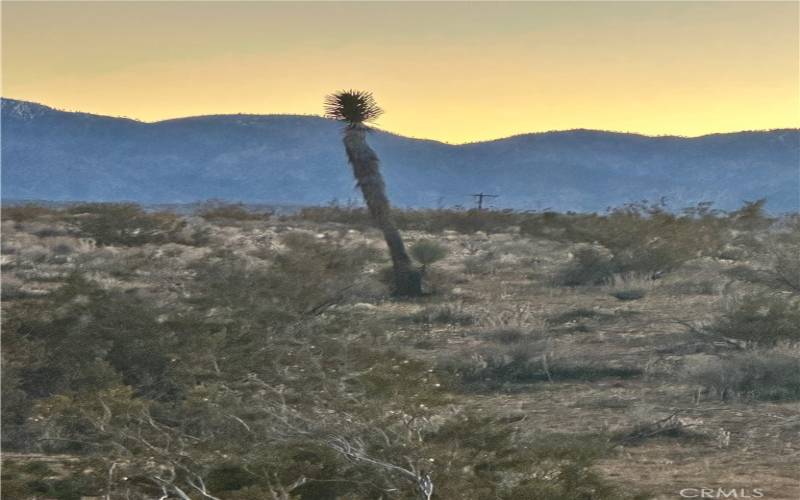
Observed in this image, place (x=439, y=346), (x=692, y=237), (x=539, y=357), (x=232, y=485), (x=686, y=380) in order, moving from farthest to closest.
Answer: (x=692, y=237) → (x=439, y=346) → (x=539, y=357) → (x=686, y=380) → (x=232, y=485)

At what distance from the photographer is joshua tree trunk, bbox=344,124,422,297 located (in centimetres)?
2334

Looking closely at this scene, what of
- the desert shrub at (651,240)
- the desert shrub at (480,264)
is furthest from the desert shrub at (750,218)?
the desert shrub at (480,264)

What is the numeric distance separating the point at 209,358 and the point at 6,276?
1375cm

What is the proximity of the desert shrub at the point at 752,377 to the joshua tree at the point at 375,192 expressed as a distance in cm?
1052

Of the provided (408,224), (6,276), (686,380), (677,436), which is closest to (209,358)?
(677,436)

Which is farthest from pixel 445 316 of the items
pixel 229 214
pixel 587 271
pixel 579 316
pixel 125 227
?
pixel 229 214

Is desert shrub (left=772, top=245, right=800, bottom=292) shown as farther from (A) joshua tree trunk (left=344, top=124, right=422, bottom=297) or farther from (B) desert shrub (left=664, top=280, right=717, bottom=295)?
(A) joshua tree trunk (left=344, top=124, right=422, bottom=297)

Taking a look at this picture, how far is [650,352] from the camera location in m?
15.3

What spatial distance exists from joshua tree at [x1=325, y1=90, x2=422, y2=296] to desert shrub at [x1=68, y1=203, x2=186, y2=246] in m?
13.3

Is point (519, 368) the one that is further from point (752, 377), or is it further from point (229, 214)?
point (229, 214)

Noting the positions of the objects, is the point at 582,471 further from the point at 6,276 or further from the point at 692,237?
the point at 692,237

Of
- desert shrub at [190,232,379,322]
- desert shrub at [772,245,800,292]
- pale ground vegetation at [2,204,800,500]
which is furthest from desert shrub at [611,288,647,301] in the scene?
desert shrub at [190,232,379,322]

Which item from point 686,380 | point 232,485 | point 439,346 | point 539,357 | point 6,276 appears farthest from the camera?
point 6,276

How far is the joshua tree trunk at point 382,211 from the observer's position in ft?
76.6
